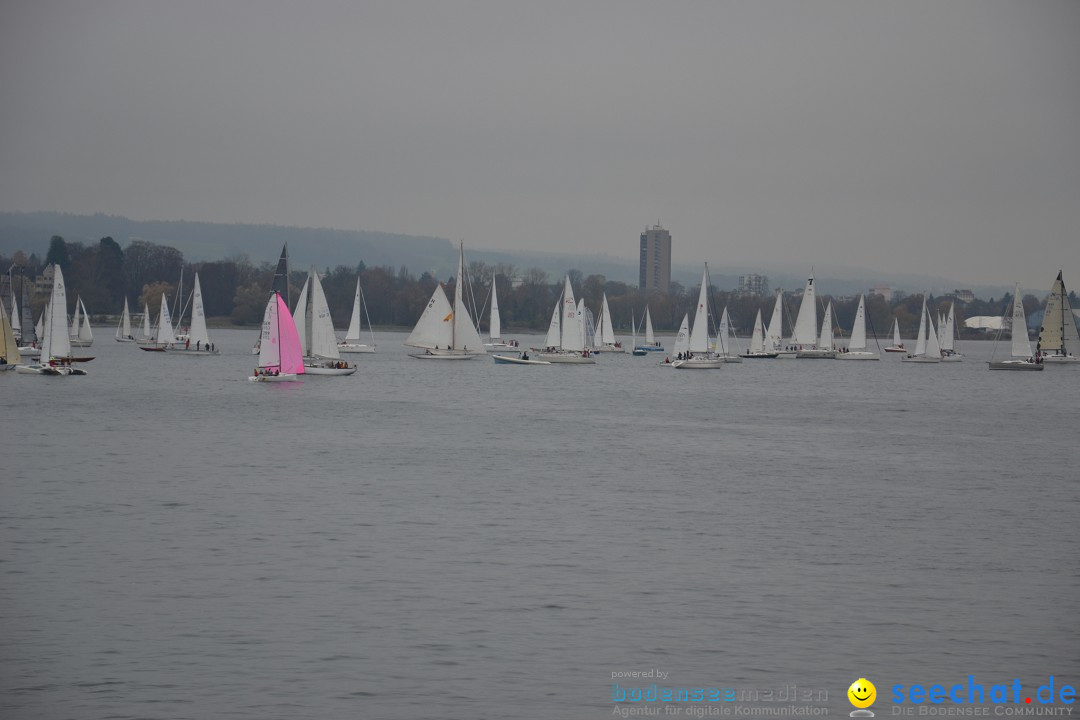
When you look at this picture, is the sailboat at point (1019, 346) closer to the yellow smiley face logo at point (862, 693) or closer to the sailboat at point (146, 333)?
the sailboat at point (146, 333)

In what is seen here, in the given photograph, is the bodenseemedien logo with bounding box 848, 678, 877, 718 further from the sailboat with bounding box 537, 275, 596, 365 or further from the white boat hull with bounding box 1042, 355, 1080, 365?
the white boat hull with bounding box 1042, 355, 1080, 365

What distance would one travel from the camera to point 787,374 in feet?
301

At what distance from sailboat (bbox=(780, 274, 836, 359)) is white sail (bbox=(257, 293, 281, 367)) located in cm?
5546

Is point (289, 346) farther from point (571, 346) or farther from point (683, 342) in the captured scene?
point (683, 342)

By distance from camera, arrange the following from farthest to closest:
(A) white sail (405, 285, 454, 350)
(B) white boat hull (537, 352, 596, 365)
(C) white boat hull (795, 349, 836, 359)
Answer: (C) white boat hull (795, 349, 836, 359) → (B) white boat hull (537, 352, 596, 365) → (A) white sail (405, 285, 454, 350)

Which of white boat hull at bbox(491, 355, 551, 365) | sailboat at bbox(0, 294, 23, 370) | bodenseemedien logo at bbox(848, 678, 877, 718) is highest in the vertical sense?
sailboat at bbox(0, 294, 23, 370)

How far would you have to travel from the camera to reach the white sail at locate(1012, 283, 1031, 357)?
3836 inches

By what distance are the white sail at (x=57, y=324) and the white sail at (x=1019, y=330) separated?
224 feet

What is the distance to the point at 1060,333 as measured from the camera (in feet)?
325

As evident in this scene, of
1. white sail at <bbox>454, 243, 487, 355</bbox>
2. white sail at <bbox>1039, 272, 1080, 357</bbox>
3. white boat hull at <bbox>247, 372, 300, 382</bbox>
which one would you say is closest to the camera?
white boat hull at <bbox>247, 372, 300, 382</bbox>

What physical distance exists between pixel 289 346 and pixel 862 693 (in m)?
50.6

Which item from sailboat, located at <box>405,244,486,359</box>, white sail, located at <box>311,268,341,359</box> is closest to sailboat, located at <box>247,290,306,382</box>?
white sail, located at <box>311,268,341,359</box>

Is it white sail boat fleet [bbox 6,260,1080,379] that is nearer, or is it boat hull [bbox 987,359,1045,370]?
white sail boat fleet [bbox 6,260,1080,379]

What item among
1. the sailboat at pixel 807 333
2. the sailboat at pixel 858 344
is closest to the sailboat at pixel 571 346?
the sailboat at pixel 807 333
